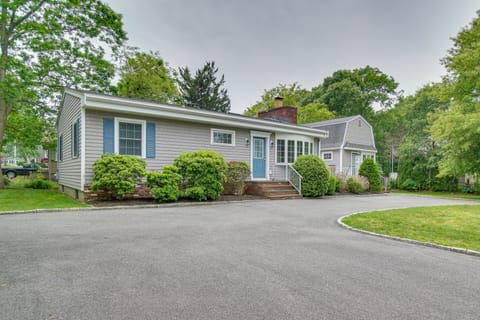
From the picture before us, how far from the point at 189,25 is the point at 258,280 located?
663 inches

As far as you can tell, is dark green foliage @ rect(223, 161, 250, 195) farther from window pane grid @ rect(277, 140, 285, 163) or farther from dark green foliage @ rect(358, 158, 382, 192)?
dark green foliage @ rect(358, 158, 382, 192)

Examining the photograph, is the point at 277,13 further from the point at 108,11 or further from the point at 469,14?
the point at 469,14

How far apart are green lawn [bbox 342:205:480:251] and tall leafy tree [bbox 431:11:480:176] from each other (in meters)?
8.52

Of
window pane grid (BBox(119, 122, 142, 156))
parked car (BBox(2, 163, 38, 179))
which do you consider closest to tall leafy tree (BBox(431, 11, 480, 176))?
window pane grid (BBox(119, 122, 142, 156))

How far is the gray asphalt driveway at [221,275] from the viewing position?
7.70ft

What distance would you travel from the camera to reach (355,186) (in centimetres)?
1466

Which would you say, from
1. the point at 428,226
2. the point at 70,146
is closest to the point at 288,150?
the point at 428,226

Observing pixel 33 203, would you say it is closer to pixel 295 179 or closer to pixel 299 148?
pixel 295 179

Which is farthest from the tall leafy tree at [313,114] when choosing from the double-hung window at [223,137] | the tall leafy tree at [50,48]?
the tall leafy tree at [50,48]

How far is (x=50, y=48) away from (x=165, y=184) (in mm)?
9783

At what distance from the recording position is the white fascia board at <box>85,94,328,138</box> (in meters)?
8.70

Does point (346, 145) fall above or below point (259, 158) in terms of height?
above

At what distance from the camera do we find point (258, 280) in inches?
117

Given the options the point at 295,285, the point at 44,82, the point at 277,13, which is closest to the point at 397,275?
the point at 295,285
